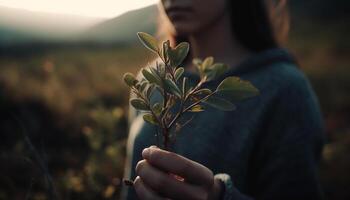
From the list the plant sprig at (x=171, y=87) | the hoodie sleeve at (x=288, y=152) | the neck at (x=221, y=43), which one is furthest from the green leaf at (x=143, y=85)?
the neck at (x=221, y=43)

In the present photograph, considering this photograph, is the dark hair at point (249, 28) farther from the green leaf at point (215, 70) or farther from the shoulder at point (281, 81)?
the green leaf at point (215, 70)

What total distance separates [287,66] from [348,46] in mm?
8068

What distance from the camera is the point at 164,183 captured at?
22.0 inches

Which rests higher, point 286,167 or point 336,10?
point 286,167

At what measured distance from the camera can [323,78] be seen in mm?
6355

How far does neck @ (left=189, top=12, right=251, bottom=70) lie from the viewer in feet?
4.75

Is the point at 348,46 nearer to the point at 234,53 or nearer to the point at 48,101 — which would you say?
the point at 48,101

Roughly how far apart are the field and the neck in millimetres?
454

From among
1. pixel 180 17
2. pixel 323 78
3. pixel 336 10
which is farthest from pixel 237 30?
pixel 336 10

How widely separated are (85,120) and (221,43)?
295 centimetres

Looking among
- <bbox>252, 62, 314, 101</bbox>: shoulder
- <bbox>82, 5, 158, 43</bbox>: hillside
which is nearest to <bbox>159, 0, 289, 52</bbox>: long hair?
<bbox>252, 62, 314, 101</bbox>: shoulder

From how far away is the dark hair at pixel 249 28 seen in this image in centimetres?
147

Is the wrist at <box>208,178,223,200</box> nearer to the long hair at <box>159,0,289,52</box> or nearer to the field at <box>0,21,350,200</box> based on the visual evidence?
the field at <box>0,21,350,200</box>

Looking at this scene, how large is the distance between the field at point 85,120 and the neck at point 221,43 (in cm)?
45
